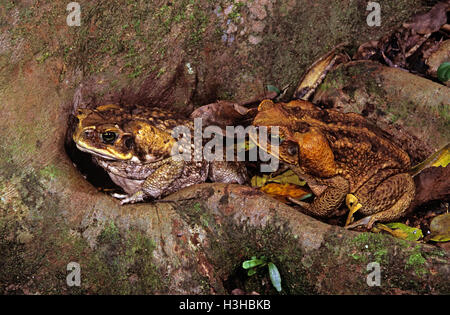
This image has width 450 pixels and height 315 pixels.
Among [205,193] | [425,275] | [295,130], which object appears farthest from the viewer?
[295,130]

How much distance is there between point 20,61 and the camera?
326cm

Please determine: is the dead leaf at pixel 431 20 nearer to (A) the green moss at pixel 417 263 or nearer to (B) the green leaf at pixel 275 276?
(A) the green moss at pixel 417 263

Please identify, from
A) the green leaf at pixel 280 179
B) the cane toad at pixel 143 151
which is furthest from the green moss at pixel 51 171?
the green leaf at pixel 280 179

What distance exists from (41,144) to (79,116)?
44cm

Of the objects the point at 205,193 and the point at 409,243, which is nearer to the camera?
the point at 409,243

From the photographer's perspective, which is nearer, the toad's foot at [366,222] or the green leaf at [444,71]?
the toad's foot at [366,222]

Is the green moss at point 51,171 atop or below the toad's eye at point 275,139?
below

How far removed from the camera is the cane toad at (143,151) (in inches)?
143

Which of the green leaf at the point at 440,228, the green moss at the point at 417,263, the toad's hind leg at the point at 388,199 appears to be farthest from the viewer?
the toad's hind leg at the point at 388,199

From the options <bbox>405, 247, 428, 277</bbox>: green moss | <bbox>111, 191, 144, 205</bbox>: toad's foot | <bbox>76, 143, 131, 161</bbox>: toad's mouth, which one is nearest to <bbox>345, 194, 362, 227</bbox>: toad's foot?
<bbox>405, 247, 428, 277</bbox>: green moss

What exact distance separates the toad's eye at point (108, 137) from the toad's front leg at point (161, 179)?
1.88ft

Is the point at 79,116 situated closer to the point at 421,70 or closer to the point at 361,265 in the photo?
the point at 361,265

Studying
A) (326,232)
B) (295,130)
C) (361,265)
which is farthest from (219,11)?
(361,265)

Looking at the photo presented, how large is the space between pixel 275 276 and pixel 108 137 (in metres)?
2.03
